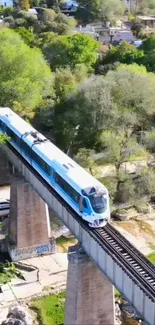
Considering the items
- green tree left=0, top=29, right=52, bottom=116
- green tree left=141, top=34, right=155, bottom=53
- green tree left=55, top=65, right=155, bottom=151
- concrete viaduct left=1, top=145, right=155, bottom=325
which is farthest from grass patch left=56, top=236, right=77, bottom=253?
green tree left=141, top=34, right=155, bottom=53

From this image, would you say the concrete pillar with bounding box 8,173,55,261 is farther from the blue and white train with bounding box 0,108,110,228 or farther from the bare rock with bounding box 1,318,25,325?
the bare rock with bounding box 1,318,25,325

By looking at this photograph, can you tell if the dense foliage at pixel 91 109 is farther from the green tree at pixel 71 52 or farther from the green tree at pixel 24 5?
the green tree at pixel 24 5

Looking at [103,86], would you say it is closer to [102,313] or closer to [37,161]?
[37,161]

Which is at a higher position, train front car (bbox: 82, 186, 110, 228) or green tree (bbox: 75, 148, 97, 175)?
train front car (bbox: 82, 186, 110, 228)

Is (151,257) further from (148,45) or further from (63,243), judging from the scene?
(148,45)

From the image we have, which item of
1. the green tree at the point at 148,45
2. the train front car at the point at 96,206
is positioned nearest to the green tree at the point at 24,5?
the green tree at the point at 148,45

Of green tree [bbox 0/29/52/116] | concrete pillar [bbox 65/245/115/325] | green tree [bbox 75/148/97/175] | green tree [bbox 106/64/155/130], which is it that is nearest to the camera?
concrete pillar [bbox 65/245/115/325]

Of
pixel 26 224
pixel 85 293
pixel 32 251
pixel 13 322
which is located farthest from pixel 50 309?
pixel 85 293
